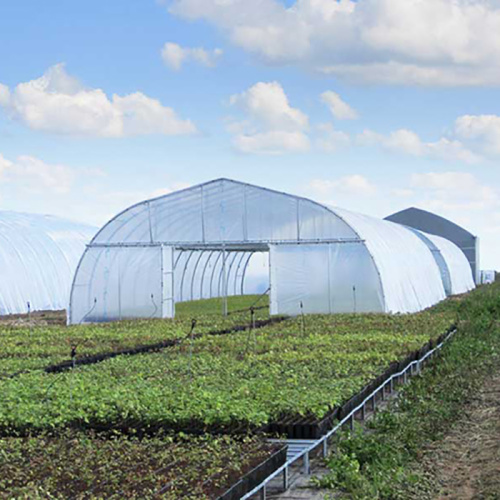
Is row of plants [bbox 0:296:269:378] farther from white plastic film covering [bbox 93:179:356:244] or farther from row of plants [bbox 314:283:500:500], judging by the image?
row of plants [bbox 314:283:500:500]

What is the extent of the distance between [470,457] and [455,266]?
114 ft

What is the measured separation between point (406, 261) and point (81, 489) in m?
22.6

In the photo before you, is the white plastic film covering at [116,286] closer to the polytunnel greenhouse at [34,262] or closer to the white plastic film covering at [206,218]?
the white plastic film covering at [206,218]

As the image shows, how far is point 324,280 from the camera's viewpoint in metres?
24.3

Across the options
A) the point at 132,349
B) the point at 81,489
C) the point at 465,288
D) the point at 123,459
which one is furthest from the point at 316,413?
the point at 465,288

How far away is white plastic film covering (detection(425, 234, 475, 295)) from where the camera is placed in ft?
131

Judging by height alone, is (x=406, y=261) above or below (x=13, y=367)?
above

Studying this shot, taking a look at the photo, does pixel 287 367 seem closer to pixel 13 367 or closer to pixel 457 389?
pixel 457 389

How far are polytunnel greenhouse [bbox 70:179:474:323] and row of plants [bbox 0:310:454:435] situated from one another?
281 inches

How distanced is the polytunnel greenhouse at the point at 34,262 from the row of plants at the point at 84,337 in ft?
19.3

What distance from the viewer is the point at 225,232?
2541cm

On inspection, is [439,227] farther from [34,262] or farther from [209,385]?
[209,385]

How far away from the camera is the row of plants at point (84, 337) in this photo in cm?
1389

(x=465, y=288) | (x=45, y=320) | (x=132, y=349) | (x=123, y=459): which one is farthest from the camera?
(x=465, y=288)
